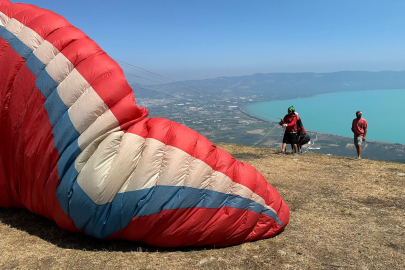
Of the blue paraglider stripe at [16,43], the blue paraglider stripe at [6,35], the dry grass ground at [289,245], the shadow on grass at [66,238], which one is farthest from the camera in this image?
the blue paraglider stripe at [6,35]

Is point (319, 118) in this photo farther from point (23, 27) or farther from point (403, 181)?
point (23, 27)

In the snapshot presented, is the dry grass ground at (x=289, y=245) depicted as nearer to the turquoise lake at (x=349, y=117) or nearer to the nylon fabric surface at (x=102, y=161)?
the nylon fabric surface at (x=102, y=161)

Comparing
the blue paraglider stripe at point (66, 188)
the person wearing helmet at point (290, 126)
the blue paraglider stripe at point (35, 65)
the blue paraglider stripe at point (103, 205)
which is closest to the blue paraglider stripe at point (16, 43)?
the blue paraglider stripe at point (35, 65)

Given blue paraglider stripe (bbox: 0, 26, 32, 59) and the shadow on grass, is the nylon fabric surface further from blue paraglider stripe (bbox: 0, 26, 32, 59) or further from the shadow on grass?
the shadow on grass

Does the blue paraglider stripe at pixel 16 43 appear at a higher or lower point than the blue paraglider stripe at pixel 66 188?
higher

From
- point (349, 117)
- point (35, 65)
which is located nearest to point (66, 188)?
point (35, 65)

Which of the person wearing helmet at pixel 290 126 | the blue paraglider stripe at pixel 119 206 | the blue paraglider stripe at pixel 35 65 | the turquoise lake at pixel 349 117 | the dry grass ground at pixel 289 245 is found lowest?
the turquoise lake at pixel 349 117

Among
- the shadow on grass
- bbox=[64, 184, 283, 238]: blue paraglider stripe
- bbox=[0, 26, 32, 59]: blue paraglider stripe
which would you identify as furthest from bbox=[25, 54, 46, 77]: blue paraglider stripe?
the shadow on grass
